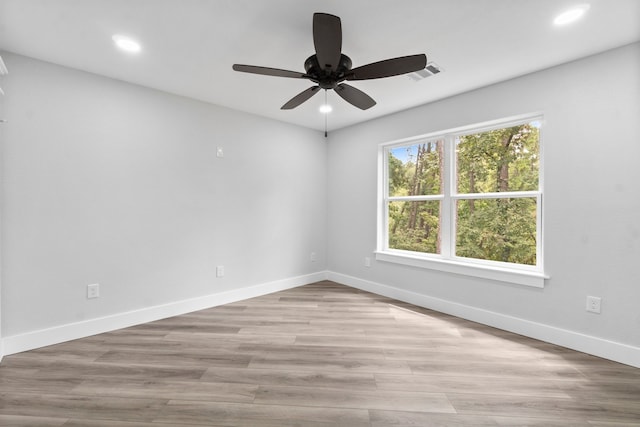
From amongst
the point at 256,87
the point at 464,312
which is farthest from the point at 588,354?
the point at 256,87

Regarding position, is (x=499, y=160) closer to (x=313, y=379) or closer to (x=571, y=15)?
(x=571, y=15)

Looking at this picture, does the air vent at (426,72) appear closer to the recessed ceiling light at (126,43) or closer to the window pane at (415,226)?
the window pane at (415,226)

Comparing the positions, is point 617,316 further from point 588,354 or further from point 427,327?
point 427,327

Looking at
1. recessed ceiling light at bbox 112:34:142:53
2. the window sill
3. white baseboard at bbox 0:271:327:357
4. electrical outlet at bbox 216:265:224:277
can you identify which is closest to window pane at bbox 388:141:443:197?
the window sill

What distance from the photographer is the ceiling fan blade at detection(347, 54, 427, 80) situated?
1760 mm

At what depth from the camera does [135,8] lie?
1827 mm

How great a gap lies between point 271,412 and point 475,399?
1256 mm

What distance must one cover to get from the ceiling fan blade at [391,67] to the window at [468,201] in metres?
1.68

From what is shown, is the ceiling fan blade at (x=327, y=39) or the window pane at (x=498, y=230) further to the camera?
the window pane at (x=498, y=230)

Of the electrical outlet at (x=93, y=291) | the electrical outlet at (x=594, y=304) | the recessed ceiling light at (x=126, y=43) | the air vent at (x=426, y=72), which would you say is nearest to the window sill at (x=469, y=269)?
the electrical outlet at (x=594, y=304)

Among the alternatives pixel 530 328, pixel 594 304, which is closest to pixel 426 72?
pixel 594 304

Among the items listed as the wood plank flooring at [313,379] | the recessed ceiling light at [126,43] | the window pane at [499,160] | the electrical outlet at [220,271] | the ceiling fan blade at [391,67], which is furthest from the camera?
the electrical outlet at [220,271]

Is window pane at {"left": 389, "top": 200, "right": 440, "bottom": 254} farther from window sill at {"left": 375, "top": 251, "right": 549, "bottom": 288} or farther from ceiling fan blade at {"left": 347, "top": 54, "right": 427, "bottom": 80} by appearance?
ceiling fan blade at {"left": 347, "top": 54, "right": 427, "bottom": 80}

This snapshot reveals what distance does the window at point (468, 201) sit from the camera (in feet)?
9.30
